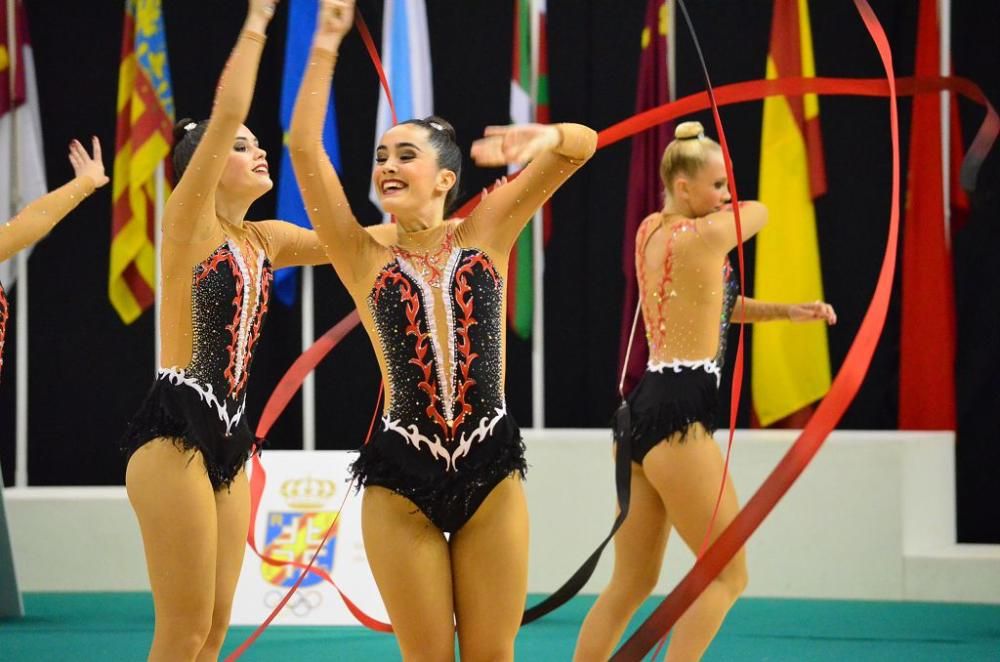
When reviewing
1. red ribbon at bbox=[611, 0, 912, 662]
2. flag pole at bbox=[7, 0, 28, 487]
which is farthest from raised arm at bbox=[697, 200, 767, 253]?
flag pole at bbox=[7, 0, 28, 487]

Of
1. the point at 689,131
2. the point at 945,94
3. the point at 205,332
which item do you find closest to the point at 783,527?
the point at 945,94

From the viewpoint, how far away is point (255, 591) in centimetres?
513

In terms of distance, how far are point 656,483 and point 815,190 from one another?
132 inches

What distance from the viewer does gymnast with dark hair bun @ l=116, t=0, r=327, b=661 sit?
3.00 meters

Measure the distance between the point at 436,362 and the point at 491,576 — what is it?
0.44 m

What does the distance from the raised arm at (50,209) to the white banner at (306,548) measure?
1.80m

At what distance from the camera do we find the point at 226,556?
10.4 ft

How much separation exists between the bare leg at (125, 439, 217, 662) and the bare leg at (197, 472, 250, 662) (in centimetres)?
11

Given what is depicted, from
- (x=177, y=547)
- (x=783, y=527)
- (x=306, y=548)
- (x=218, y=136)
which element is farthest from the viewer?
(x=783, y=527)

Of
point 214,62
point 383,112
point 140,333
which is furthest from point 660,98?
point 140,333

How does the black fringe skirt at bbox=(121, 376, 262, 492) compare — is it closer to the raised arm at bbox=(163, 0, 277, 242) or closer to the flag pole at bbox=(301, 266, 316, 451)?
the raised arm at bbox=(163, 0, 277, 242)

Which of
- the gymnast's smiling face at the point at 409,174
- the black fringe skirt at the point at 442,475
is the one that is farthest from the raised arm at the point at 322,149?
the black fringe skirt at the point at 442,475

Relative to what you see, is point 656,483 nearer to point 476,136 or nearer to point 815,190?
point 815,190

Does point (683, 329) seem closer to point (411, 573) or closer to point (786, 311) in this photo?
point (786, 311)
